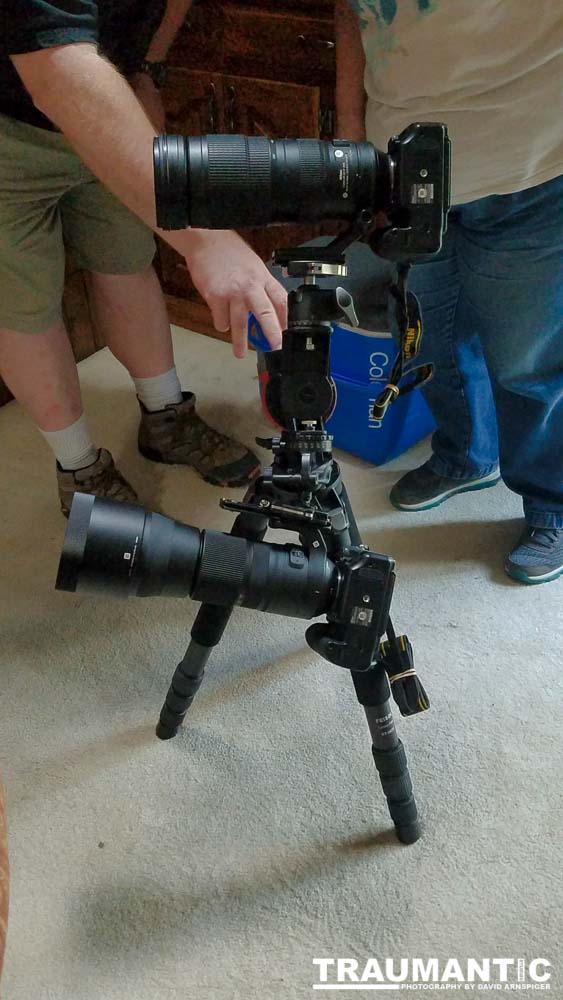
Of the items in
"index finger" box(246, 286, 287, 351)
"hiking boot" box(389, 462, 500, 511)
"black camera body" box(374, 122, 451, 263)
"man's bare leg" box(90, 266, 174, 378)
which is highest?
"black camera body" box(374, 122, 451, 263)

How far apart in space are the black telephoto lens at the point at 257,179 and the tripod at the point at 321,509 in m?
0.07

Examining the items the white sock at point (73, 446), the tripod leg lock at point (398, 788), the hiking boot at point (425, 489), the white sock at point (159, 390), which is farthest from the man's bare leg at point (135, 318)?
the tripod leg lock at point (398, 788)

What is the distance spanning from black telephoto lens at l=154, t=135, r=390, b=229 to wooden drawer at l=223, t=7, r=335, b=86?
92 cm

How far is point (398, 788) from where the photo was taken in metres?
0.99

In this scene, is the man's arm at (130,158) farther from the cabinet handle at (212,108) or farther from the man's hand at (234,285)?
the cabinet handle at (212,108)

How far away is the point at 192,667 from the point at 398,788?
32 cm

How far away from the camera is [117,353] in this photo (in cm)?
156

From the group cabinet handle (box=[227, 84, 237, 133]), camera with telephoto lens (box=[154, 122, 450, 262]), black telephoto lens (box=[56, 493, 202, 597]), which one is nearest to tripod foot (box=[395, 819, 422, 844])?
black telephoto lens (box=[56, 493, 202, 597])

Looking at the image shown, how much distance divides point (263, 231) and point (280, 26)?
0.42m

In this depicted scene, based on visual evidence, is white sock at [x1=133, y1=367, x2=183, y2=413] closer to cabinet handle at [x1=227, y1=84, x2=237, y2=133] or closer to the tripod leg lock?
cabinet handle at [x1=227, y1=84, x2=237, y2=133]

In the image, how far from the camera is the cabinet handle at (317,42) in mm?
1466

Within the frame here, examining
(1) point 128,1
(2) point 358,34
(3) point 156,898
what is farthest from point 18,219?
(3) point 156,898

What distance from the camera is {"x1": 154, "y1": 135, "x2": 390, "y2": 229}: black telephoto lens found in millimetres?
684

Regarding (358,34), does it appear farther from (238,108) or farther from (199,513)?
(199,513)
